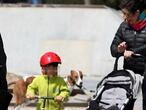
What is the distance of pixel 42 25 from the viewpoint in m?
20.6

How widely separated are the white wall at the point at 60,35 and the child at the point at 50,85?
516 inches

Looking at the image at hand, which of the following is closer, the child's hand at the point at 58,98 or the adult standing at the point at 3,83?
the child's hand at the point at 58,98

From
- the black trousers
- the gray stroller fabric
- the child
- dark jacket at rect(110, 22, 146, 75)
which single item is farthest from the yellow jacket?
dark jacket at rect(110, 22, 146, 75)

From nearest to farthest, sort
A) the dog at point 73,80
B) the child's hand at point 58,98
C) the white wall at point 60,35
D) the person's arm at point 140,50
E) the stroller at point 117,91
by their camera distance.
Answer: the stroller at point 117,91, the child's hand at point 58,98, the person's arm at point 140,50, the dog at point 73,80, the white wall at point 60,35

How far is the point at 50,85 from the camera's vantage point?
7.02 meters

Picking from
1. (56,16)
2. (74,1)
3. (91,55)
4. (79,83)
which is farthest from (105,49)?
(74,1)

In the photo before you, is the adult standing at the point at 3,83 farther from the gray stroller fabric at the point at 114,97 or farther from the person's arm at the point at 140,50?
the person's arm at the point at 140,50

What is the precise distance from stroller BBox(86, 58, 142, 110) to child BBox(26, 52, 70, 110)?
0.39m

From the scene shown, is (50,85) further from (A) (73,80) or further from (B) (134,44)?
(A) (73,80)

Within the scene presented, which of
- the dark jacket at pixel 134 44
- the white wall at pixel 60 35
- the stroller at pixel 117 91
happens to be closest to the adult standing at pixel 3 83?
the stroller at pixel 117 91

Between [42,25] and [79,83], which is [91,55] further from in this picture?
[79,83]

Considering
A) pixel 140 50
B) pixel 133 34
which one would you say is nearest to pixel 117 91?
pixel 140 50

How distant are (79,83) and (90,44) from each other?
7.07 m

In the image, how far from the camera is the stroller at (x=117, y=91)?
21.7 feet
